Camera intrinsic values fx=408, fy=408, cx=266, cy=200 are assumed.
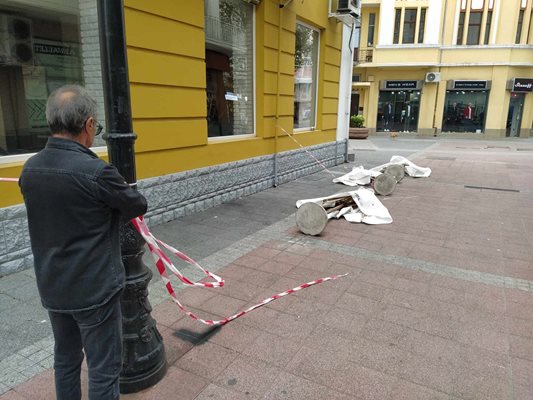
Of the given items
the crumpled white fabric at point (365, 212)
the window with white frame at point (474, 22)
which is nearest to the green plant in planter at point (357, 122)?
the window with white frame at point (474, 22)

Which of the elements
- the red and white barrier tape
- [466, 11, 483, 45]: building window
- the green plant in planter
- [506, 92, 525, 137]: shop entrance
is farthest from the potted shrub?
the red and white barrier tape

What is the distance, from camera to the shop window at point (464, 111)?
89.5 feet

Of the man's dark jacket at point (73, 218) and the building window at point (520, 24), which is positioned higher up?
the building window at point (520, 24)

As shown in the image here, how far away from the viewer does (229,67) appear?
780 centimetres

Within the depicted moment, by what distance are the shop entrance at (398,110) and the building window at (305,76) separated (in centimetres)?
1946

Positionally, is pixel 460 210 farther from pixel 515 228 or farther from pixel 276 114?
pixel 276 114

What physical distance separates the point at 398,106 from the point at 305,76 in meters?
20.3

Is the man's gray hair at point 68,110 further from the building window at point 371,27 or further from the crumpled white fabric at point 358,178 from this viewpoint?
the building window at point 371,27

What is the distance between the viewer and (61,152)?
1.83 m

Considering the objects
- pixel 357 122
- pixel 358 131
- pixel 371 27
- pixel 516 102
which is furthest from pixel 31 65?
pixel 516 102

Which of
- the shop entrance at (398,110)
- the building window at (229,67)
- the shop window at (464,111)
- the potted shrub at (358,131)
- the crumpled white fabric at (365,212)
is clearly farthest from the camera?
the shop entrance at (398,110)

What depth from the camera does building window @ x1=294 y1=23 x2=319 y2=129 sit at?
32.9 ft

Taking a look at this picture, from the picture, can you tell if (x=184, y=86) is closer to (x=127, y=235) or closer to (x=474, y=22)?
(x=127, y=235)

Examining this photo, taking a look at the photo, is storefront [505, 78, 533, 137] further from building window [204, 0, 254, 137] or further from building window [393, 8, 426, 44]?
building window [204, 0, 254, 137]
